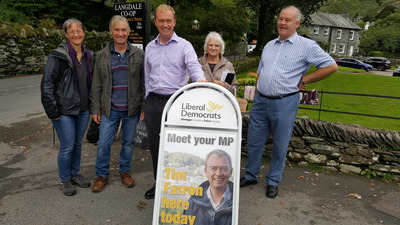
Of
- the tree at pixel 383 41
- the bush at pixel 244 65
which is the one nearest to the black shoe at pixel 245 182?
the bush at pixel 244 65

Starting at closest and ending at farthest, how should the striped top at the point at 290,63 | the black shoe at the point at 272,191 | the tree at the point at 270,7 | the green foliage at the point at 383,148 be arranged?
the striped top at the point at 290,63 < the black shoe at the point at 272,191 < the green foliage at the point at 383,148 < the tree at the point at 270,7

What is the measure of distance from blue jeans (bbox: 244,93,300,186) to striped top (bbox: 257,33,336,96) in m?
0.15

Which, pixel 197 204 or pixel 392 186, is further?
pixel 392 186

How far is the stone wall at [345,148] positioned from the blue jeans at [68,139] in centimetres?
318

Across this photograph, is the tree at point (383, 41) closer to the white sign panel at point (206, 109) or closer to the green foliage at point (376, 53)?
the green foliage at point (376, 53)

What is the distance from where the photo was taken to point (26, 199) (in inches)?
131

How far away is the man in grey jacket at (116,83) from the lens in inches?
128

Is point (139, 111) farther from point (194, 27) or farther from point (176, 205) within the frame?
point (194, 27)

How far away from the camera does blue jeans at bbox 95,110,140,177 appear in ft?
11.2

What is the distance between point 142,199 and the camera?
338cm

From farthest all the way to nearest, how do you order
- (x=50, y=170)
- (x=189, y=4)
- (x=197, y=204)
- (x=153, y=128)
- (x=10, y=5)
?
(x=189, y=4), (x=10, y=5), (x=50, y=170), (x=153, y=128), (x=197, y=204)

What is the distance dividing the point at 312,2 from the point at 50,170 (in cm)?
2250

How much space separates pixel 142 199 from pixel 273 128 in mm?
1893

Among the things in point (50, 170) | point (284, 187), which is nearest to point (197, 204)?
point (284, 187)
